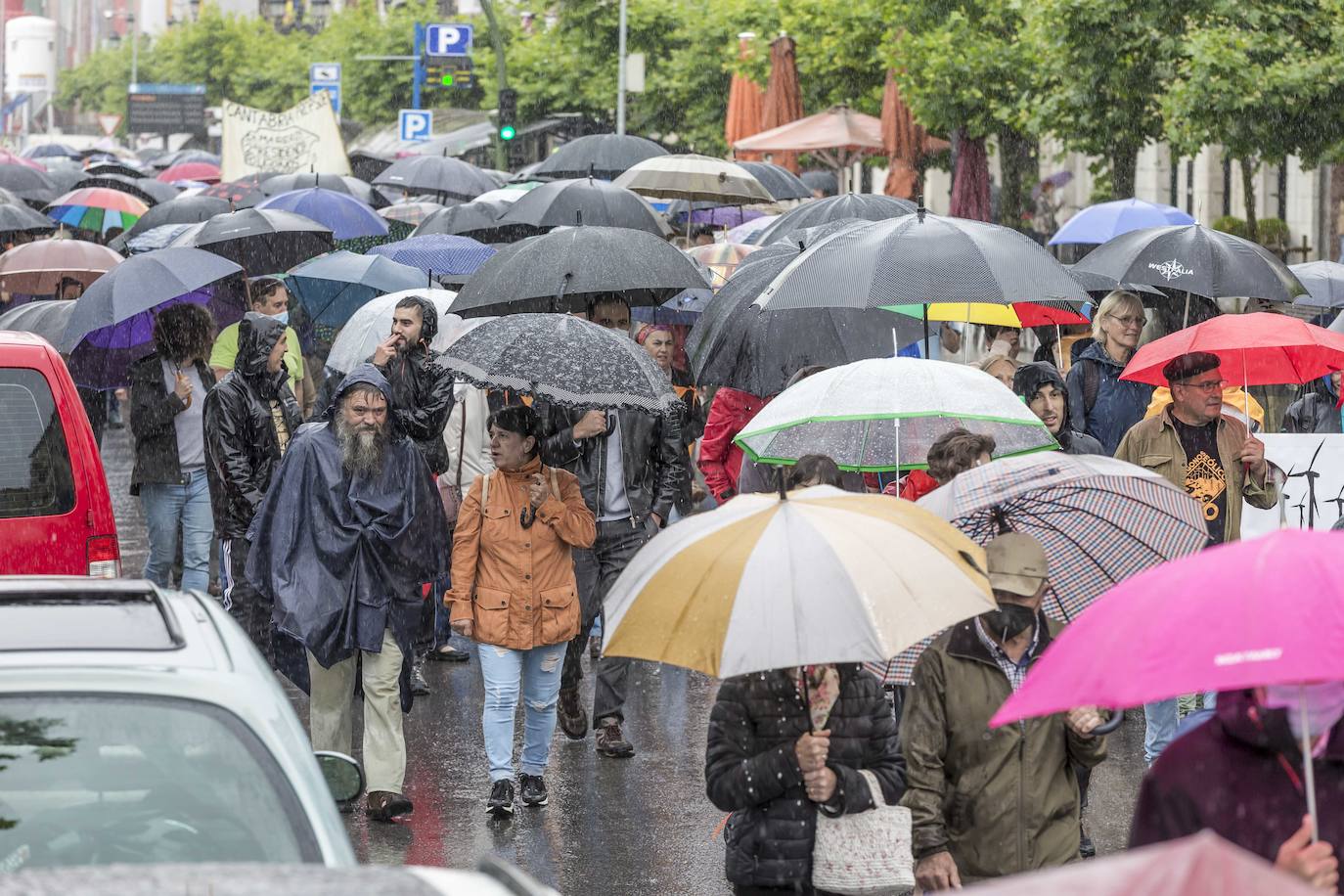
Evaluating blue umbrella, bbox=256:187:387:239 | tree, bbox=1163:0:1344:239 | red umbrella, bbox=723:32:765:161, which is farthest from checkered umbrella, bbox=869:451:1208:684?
red umbrella, bbox=723:32:765:161

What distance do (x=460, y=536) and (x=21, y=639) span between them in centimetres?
420

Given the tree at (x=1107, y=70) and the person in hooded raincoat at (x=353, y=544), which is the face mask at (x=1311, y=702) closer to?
the person in hooded raincoat at (x=353, y=544)

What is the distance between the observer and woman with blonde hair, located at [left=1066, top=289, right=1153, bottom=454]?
10188 mm

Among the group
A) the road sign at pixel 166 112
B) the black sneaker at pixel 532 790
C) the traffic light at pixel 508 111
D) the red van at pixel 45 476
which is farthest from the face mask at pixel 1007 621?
the road sign at pixel 166 112

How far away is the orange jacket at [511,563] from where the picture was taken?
824 cm

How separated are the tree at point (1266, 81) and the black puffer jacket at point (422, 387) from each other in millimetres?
10300

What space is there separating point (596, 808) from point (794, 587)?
3.73 meters

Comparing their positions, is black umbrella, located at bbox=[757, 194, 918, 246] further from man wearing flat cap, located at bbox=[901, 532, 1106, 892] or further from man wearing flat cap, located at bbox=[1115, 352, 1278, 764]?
man wearing flat cap, located at bbox=[901, 532, 1106, 892]

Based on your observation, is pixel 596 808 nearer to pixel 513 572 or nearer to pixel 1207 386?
pixel 513 572

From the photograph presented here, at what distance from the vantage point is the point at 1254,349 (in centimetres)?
967

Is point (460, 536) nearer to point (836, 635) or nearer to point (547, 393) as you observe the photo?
point (547, 393)

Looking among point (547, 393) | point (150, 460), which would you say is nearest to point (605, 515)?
point (547, 393)

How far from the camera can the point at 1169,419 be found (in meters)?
8.64

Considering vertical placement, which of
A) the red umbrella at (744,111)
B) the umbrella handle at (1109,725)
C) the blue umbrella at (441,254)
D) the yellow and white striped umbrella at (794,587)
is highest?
the red umbrella at (744,111)
